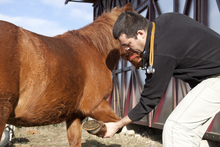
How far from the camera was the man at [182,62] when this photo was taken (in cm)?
166

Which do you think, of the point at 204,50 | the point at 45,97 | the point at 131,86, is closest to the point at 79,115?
the point at 45,97

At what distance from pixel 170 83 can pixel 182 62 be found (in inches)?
106

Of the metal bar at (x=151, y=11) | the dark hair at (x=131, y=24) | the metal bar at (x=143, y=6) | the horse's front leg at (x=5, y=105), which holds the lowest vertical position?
the horse's front leg at (x=5, y=105)

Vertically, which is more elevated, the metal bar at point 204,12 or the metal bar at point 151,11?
the metal bar at point 151,11

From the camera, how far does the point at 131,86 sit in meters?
6.06

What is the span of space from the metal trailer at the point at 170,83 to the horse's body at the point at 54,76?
5.24ft

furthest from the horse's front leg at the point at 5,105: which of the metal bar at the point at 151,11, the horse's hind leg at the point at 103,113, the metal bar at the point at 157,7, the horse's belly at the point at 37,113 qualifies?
the metal bar at the point at 151,11

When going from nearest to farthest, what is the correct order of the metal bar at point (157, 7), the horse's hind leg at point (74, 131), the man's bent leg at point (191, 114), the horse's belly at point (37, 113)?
the man's bent leg at point (191, 114), the horse's belly at point (37, 113), the horse's hind leg at point (74, 131), the metal bar at point (157, 7)

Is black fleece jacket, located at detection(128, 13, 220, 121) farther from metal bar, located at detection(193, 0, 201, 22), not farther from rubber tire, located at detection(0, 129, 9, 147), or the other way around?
rubber tire, located at detection(0, 129, 9, 147)

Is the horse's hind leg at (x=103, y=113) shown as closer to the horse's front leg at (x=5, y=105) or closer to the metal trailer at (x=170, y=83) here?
the horse's front leg at (x=5, y=105)

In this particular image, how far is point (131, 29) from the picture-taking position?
1.77 meters

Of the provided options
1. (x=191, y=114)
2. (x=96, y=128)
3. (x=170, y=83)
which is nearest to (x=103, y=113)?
(x=96, y=128)

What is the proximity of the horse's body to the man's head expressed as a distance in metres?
0.85

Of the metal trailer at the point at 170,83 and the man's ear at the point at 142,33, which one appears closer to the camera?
the man's ear at the point at 142,33
